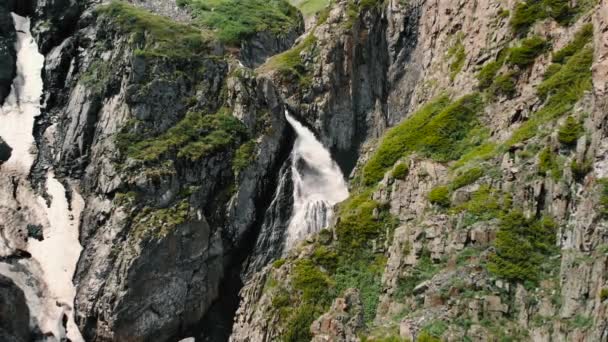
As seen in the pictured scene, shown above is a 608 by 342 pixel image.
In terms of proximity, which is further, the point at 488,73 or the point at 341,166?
the point at 341,166

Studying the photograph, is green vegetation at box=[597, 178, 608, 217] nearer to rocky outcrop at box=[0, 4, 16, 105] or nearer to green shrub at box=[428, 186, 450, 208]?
green shrub at box=[428, 186, 450, 208]

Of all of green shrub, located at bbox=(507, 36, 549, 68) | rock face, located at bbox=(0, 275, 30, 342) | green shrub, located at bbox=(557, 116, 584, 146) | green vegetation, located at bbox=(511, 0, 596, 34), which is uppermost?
green vegetation, located at bbox=(511, 0, 596, 34)

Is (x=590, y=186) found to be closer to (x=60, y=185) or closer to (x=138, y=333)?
(x=138, y=333)

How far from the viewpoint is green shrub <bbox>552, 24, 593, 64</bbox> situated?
3222 cm

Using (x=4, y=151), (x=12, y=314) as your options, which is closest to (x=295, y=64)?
(x=4, y=151)

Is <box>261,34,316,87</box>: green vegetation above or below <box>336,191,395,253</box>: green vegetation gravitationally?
above

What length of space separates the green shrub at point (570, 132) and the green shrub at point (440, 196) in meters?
5.89

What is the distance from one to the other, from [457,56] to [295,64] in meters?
16.0

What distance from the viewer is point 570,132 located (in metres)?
26.6

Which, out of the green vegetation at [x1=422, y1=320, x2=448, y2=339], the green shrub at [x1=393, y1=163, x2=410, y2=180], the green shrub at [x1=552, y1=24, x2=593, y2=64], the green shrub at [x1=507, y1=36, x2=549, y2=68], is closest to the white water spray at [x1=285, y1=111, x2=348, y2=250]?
the green shrub at [x1=393, y1=163, x2=410, y2=180]

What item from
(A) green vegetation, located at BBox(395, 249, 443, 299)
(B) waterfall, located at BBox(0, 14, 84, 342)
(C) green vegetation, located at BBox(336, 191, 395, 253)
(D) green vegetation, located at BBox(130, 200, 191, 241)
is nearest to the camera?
(A) green vegetation, located at BBox(395, 249, 443, 299)

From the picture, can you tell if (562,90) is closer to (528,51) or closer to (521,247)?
(528,51)

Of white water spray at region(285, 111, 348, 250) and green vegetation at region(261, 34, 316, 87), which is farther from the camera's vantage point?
green vegetation at region(261, 34, 316, 87)

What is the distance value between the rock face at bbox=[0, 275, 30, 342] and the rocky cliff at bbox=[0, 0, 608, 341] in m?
0.20
